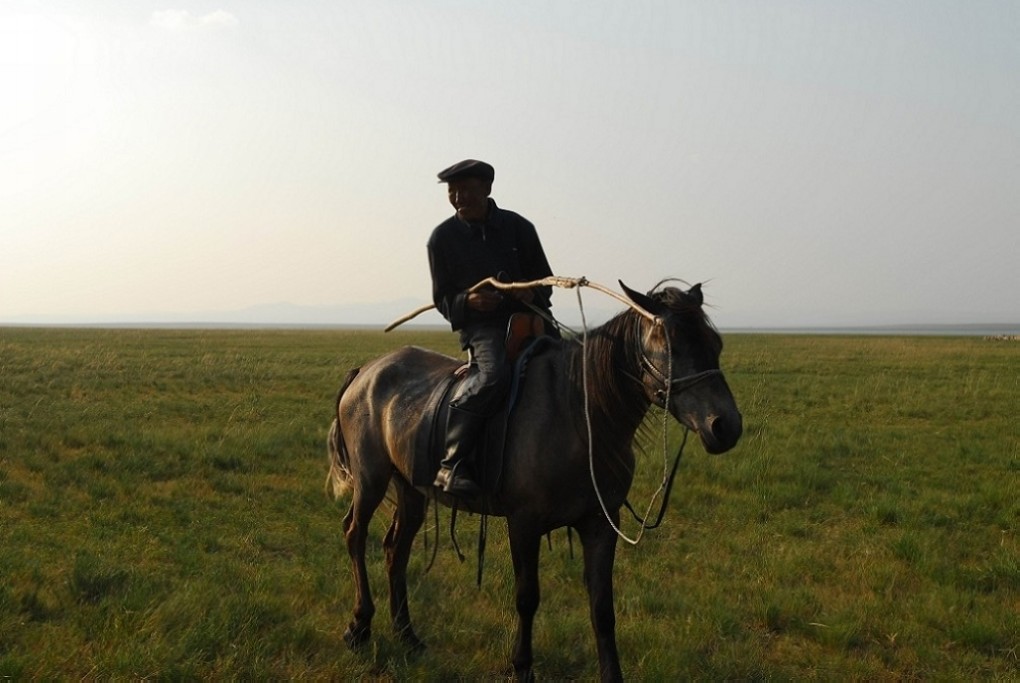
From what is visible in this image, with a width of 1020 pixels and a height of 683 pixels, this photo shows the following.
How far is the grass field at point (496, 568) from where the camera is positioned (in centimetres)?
473

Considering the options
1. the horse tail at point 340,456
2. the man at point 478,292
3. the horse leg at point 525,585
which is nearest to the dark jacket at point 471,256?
the man at point 478,292

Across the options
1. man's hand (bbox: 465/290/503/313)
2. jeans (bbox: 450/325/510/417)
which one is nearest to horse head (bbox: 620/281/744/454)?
jeans (bbox: 450/325/510/417)

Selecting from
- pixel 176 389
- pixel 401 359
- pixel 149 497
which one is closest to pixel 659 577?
pixel 401 359

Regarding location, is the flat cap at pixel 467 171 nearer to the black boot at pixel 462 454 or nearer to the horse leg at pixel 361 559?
the black boot at pixel 462 454

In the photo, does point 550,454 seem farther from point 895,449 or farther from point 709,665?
point 895,449

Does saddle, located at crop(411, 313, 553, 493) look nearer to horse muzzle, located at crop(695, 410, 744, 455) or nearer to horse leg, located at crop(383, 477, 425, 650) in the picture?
horse leg, located at crop(383, 477, 425, 650)

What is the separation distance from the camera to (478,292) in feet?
15.0

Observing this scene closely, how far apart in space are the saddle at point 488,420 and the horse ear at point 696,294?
1090 mm

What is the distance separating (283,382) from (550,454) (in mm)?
20269

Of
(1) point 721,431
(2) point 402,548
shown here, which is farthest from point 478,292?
(2) point 402,548

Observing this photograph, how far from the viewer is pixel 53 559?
634 cm

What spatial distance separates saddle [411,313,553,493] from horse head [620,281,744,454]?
841mm

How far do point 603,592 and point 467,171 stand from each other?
7.90ft

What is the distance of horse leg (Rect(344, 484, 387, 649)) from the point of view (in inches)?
198
